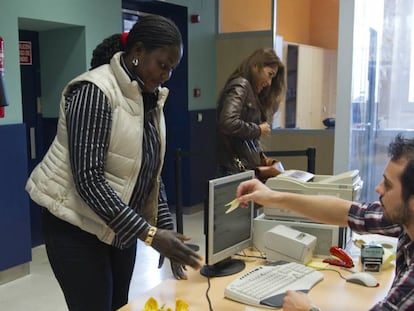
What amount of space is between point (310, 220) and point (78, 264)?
1.01 metres

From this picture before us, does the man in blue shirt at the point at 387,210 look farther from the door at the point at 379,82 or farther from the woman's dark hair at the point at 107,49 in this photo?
the door at the point at 379,82

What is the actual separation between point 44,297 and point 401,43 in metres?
3.41

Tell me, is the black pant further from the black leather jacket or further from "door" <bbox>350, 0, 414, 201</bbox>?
"door" <bbox>350, 0, 414, 201</bbox>

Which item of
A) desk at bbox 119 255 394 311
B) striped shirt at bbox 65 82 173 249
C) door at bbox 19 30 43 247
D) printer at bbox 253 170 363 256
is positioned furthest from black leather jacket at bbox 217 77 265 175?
door at bbox 19 30 43 247

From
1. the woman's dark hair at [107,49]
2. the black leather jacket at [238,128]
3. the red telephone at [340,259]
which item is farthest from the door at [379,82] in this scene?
the woman's dark hair at [107,49]

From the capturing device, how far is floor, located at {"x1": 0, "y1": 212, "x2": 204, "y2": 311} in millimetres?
3174

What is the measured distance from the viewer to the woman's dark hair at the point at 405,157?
1224 millimetres

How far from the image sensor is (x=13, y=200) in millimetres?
3545

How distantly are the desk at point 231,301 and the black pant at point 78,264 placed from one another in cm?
13

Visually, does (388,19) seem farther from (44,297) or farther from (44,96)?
(44,297)

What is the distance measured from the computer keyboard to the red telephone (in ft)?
0.48

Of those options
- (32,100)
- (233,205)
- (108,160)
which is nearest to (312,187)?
(233,205)

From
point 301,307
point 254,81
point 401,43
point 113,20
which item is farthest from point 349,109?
point 301,307

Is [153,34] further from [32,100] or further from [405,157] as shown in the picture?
[32,100]
